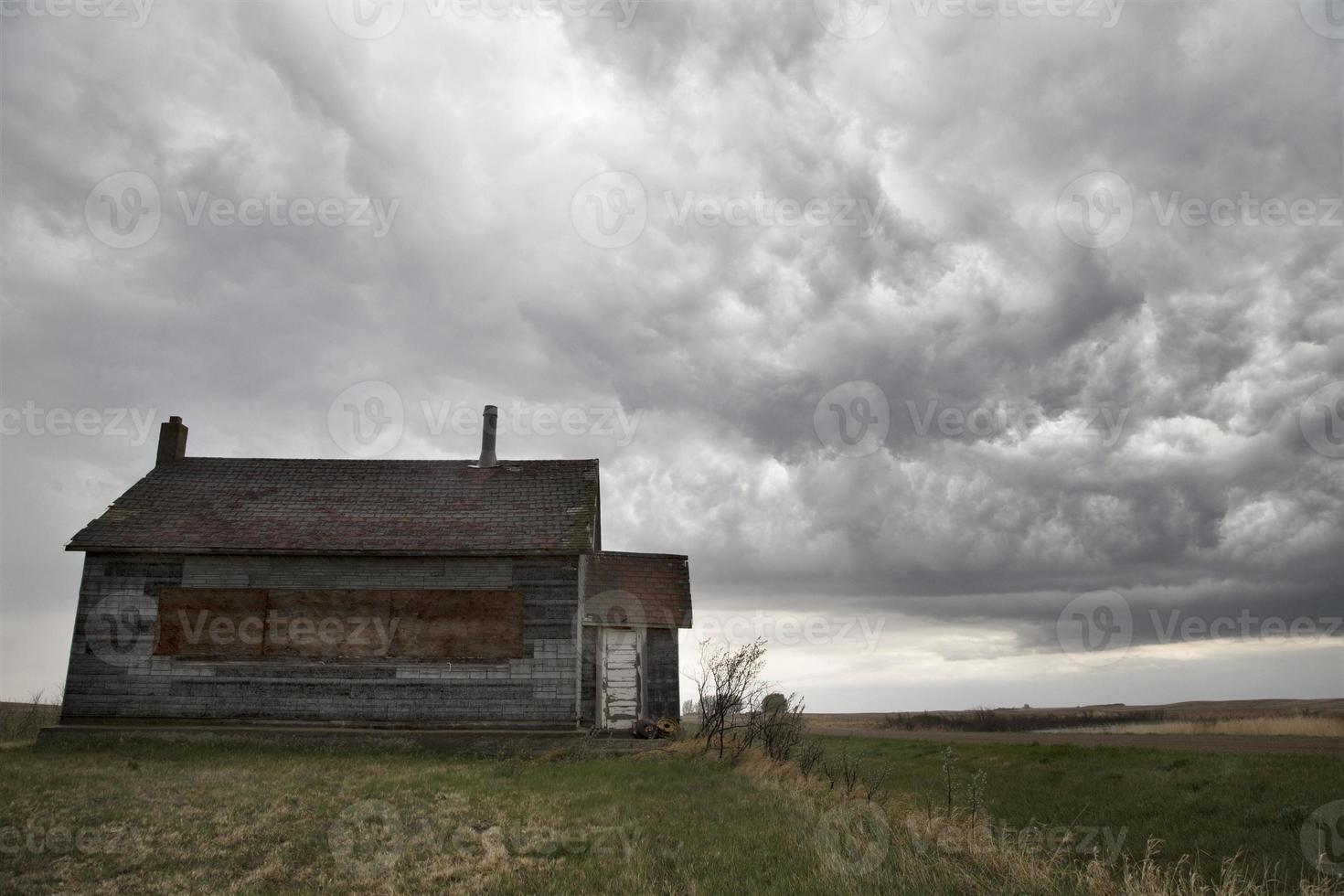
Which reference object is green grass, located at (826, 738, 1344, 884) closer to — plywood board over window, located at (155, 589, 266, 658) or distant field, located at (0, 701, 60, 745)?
plywood board over window, located at (155, 589, 266, 658)

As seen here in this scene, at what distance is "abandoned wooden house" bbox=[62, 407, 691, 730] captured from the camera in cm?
1895

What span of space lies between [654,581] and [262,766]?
11.2m

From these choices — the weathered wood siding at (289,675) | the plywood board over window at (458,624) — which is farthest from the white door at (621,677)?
the plywood board over window at (458,624)

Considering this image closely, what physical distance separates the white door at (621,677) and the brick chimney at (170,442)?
500 inches

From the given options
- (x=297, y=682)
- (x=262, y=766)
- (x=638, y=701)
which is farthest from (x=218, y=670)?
(x=638, y=701)

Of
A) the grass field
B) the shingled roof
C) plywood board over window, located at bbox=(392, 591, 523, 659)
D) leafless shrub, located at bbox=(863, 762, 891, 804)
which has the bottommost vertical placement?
leafless shrub, located at bbox=(863, 762, 891, 804)

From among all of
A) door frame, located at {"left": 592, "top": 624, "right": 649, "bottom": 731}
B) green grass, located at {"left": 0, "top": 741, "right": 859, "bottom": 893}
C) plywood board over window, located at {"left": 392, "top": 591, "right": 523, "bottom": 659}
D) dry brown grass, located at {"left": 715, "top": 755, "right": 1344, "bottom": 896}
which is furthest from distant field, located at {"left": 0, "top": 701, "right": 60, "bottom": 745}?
dry brown grass, located at {"left": 715, "top": 755, "right": 1344, "bottom": 896}

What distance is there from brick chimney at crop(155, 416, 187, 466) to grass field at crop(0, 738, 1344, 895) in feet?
27.0

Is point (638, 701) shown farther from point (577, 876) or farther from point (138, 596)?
point (577, 876)

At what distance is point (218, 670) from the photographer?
1905cm

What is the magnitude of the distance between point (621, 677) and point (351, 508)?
7969 mm

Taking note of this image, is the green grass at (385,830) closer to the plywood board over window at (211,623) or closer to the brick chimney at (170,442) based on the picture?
the plywood board over window at (211,623)

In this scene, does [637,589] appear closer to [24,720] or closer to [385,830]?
[385,830]

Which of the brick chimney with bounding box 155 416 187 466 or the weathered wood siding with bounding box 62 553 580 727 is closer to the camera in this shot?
the weathered wood siding with bounding box 62 553 580 727
